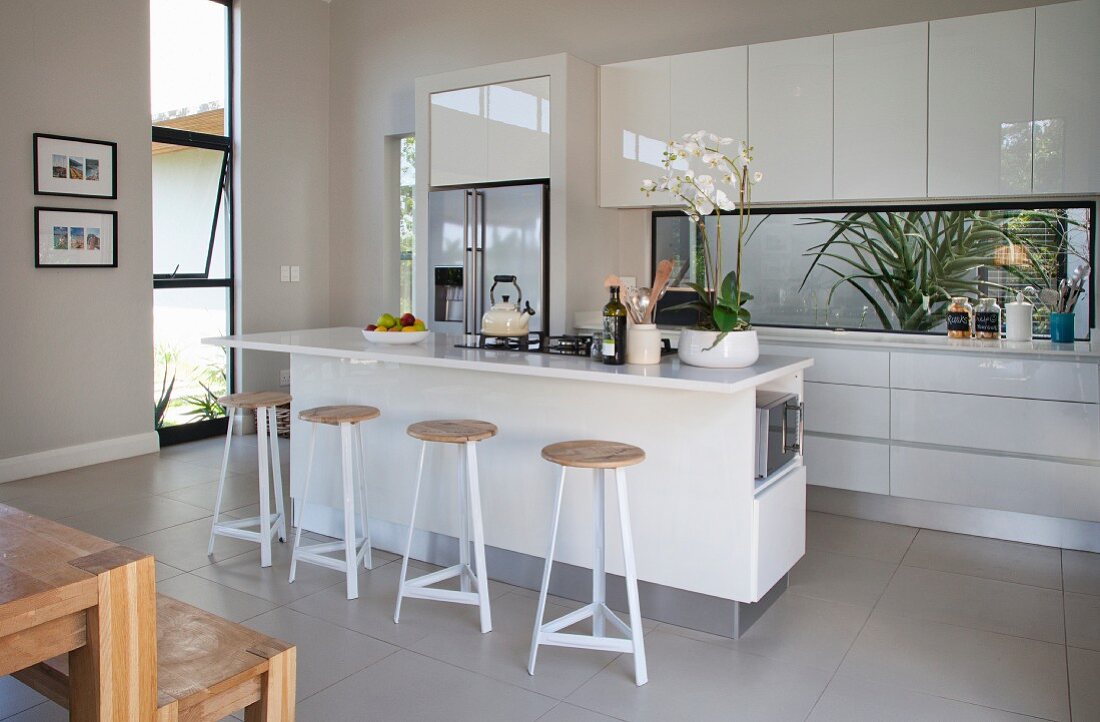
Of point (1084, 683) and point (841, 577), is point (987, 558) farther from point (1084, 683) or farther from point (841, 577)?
point (1084, 683)

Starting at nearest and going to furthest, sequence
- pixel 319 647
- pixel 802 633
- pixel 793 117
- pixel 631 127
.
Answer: pixel 319 647, pixel 802 633, pixel 793 117, pixel 631 127

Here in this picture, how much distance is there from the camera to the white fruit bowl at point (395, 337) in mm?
3783

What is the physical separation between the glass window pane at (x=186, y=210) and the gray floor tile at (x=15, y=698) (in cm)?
384

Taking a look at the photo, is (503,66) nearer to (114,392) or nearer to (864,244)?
(864,244)

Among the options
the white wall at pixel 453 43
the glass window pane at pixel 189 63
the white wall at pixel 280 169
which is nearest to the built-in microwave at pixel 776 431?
the white wall at pixel 453 43

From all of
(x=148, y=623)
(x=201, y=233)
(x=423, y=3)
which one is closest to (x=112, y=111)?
(x=201, y=233)

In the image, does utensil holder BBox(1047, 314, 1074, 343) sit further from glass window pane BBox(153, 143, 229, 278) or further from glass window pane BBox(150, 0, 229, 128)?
glass window pane BBox(150, 0, 229, 128)

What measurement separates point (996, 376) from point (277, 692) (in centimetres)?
354

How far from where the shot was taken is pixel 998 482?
13.5ft

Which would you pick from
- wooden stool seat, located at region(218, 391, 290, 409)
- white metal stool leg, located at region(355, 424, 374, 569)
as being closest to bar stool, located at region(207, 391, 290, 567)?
wooden stool seat, located at region(218, 391, 290, 409)

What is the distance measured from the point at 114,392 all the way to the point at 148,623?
4.77 metres

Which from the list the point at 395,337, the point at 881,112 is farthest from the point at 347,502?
the point at 881,112

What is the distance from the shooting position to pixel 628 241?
18.7 ft

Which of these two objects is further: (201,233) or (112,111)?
(201,233)
